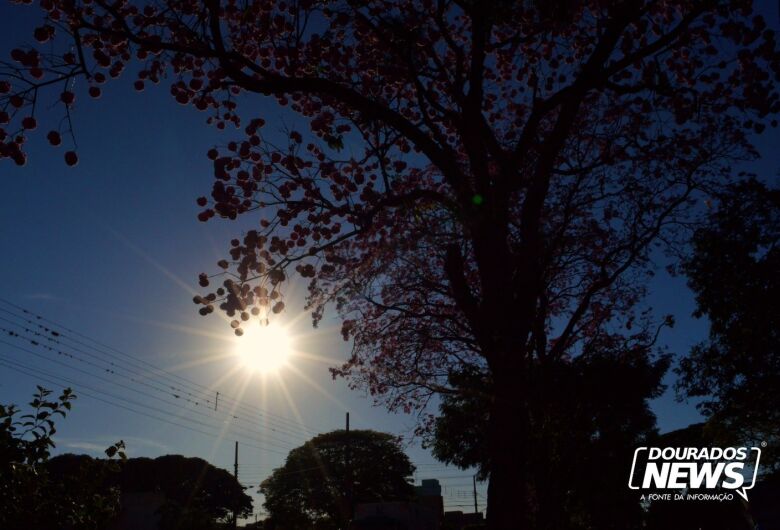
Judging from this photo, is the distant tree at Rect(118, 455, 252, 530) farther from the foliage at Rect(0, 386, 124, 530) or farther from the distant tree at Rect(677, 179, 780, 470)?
the foliage at Rect(0, 386, 124, 530)

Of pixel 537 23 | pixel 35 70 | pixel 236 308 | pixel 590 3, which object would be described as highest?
pixel 590 3

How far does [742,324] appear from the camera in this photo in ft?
60.7

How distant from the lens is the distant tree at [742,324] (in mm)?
17359

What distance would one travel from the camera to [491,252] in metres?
6.93

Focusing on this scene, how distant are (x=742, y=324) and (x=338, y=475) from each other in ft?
180

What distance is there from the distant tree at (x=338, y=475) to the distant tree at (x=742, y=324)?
48.5m

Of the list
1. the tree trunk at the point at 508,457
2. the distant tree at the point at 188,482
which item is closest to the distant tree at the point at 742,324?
the tree trunk at the point at 508,457

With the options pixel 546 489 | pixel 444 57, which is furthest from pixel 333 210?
pixel 546 489

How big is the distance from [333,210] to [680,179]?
683 centimetres

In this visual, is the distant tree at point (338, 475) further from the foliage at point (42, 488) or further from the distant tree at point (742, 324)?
the foliage at point (42, 488)

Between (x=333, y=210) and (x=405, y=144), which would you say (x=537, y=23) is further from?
(x=333, y=210)

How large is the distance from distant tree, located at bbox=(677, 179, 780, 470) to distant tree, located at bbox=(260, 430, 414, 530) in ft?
159

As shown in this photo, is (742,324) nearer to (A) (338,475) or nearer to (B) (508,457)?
(B) (508,457)

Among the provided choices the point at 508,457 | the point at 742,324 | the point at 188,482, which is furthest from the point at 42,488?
the point at 188,482
